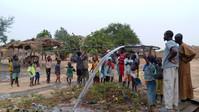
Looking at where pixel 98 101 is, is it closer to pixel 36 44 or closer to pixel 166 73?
pixel 166 73

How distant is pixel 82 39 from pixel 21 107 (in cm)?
2808

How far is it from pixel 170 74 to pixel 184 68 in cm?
38

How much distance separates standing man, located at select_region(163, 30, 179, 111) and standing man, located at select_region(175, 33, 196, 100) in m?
0.16

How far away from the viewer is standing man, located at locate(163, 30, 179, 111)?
29.2ft

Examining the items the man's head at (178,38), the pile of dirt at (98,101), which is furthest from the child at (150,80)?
the man's head at (178,38)

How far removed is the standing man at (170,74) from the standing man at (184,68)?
0.53ft

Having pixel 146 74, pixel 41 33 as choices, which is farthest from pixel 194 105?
pixel 41 33

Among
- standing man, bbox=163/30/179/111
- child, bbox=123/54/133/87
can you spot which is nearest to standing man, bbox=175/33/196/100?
standing man, bbox=163/30/179/111

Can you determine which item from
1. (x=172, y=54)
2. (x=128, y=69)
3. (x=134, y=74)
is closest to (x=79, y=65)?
(x=128, y=69)

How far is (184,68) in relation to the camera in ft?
29.9

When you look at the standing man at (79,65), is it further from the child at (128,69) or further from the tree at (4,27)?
the tree at (4,27)

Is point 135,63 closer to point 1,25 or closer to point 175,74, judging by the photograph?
point 175,74

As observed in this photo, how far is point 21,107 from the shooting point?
12539 millimetres

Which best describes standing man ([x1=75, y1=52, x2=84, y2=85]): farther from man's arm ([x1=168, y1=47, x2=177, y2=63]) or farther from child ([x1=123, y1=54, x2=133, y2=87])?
man's arm ([x1=168, y1=47, x2=177, y2=63])
